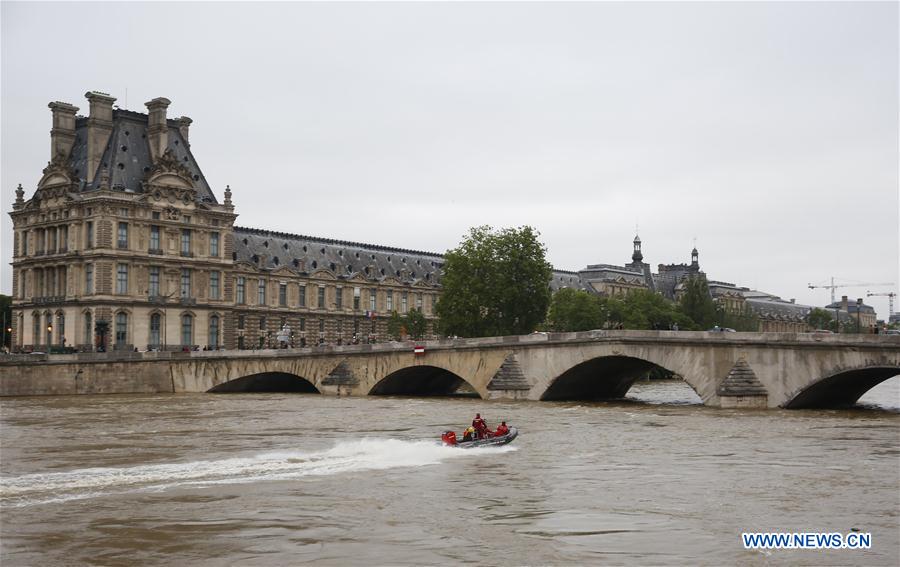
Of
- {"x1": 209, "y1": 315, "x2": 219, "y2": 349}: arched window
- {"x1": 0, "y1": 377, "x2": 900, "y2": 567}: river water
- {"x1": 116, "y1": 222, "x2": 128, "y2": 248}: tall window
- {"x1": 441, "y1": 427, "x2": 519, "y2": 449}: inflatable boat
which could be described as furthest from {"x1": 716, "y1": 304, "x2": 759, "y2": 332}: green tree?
{"x1": 441, "y1": 427, "x2": 519, "y2": 449}: inflatable boat

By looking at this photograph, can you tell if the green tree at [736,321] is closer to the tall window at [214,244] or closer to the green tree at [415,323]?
the green tree at [415,323]

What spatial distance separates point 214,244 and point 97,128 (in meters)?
15.9

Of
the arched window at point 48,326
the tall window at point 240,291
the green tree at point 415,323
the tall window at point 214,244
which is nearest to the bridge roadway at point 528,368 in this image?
the arched window at point 48,326

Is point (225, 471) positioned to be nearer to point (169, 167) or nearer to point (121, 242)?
point (121, 242)

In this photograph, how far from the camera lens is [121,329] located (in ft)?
336

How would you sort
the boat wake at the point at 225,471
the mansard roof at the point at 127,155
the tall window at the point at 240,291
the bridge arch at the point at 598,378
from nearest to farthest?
1. the boat wake at the point at 225,471
2. the bridge arch at the point at 598,378
3. the mansard roof at the point at 127,155
4. the tall window at the point at 240,291

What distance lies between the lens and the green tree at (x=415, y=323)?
13450cm

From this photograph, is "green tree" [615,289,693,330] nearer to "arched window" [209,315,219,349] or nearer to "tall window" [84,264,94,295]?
"arched window" [209,315,219,349]

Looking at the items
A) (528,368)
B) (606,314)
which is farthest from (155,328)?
(606,314)

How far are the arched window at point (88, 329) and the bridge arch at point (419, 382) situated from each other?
35.2 metres

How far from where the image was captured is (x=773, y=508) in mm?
26891

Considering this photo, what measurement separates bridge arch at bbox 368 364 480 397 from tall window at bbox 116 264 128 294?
35102mm

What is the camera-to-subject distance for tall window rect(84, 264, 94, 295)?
333 ft

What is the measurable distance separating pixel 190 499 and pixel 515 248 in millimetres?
76979
